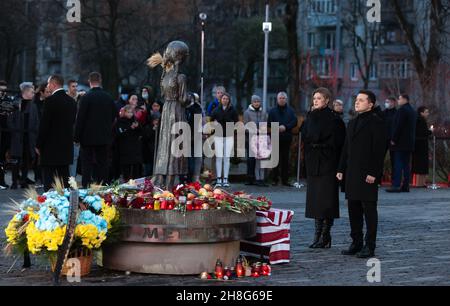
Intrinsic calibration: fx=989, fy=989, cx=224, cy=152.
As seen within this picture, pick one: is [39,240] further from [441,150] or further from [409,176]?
[441,150]

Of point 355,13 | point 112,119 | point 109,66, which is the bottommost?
point 112,119

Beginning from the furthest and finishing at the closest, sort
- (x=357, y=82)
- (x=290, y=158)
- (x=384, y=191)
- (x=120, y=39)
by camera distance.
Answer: (x=357, y=82), (x=120, y=39), (x=290, y=158), (x=384, y=191)

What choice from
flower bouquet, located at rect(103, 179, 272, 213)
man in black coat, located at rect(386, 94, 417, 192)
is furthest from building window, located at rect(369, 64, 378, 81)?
flower bouquet, located at rect(103, 179, 272, 213)

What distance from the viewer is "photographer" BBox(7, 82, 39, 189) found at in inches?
793

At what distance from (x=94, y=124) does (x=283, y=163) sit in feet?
23.1

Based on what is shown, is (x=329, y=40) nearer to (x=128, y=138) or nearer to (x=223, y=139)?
(x=223, y=139)

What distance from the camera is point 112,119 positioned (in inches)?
687

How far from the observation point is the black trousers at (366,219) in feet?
40.6

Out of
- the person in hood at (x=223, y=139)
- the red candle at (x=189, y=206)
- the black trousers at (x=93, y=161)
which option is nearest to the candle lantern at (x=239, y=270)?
the red candle at (x=189, y=206)

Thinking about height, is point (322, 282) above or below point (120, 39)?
below

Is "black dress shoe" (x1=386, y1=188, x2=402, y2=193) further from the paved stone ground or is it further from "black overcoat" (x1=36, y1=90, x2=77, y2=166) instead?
"black overcoat" (x1=36, y1=90, x2=77, y2=166)

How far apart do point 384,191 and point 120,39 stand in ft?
113

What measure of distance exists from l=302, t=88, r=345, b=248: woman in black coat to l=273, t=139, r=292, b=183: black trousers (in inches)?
378
